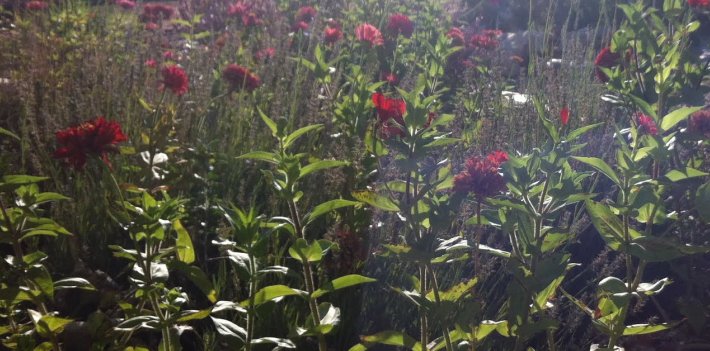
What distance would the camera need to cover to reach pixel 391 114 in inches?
66.4

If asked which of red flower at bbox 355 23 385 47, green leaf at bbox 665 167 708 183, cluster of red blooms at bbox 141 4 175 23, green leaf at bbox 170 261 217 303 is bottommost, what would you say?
cluster of red blooms at bbox 141 4 175 23

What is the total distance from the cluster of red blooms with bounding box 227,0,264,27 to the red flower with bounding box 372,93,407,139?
10.3 ft

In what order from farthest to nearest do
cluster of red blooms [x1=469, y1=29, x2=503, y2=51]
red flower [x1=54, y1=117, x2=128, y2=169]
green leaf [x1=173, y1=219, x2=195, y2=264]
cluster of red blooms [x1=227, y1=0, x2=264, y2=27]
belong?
cluster of red blooms [x1=227, y1=0, x2=264, y2=27] < cluster of red blooms [x1=469, y1=29, x2=503, y2=51] < red flower [x1=54, y1=117, x2=128, y2=169] < green leaf [x1=173, y1=219, x2=195, y2=264]

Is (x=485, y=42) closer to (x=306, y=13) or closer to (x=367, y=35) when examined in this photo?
(x=367, y=35)

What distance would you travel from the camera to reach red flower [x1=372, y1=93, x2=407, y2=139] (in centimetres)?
161

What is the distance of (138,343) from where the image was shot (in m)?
2.16

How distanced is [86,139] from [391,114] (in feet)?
2.55

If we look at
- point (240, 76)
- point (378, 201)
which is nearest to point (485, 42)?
point (240, 76)

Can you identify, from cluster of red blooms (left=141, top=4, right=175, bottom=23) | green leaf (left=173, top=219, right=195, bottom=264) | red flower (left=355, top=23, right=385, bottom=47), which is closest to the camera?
green leaf (left=173, top=219, right=195, bottom=264)

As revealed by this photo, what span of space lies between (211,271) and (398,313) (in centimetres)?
68

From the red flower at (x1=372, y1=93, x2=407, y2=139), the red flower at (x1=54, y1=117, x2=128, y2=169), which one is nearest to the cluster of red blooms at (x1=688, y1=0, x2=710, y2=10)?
the red flower at (x1=372, y1=93, x2=407, y2=139)

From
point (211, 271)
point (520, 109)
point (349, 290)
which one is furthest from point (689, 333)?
point (211, 271)

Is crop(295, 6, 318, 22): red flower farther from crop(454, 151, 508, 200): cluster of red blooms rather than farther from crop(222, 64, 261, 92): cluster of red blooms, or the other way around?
crop(454, 151, 508, 200): cluster of red blooms

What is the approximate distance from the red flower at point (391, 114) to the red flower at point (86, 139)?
0.67 meters
